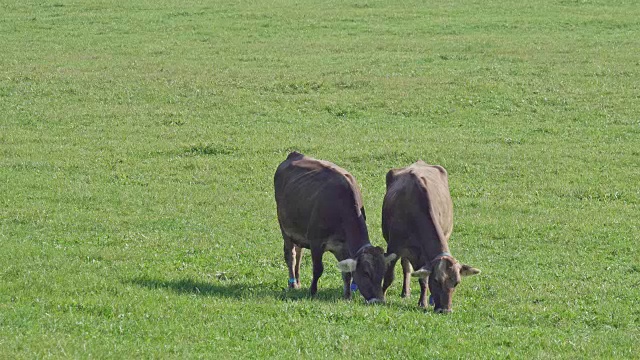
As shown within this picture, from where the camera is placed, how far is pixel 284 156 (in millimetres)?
28250

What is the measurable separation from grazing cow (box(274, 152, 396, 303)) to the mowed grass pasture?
0.50 meters

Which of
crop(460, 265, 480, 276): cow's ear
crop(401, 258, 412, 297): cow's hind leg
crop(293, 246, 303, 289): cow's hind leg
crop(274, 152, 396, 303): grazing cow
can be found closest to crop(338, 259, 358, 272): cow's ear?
crop(274, 152, 396, 303): grazing cow

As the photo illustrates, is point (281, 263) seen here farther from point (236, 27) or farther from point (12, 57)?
point (236, 27)

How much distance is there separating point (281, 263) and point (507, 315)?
16.4 feet

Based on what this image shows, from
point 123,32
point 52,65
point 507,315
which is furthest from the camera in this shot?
point 123,32

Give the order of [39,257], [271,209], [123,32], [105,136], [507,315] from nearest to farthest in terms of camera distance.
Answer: [507,315] → [39,257] → [271,209] → [105,136] → [123,32]

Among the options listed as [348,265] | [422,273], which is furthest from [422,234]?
[348,265]

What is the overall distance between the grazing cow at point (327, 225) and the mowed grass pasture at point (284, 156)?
0.50 m

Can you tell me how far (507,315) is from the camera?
603 inches

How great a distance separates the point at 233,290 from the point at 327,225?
6.41ft

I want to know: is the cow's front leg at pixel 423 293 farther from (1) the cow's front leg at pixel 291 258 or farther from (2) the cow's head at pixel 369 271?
(1) the cow's front leg at pixel 291 258

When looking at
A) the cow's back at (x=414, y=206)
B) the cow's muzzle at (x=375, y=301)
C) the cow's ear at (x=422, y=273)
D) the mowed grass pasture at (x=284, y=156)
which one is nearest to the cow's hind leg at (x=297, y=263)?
the mowed grass pasture at (x=284, y=156)

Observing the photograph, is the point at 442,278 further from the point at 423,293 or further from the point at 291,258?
the point at 291,258

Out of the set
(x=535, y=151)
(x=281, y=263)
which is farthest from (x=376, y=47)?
(x=281, y=263)
